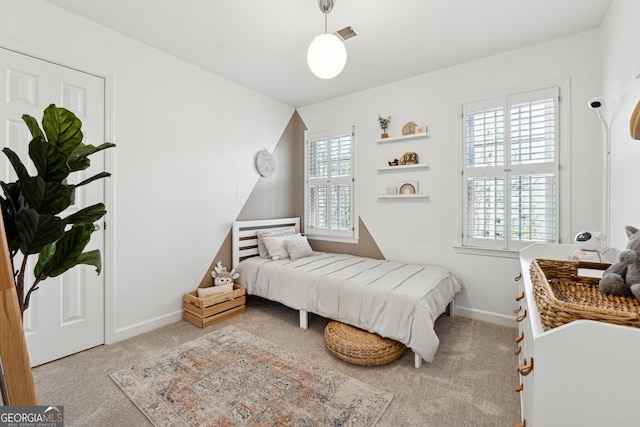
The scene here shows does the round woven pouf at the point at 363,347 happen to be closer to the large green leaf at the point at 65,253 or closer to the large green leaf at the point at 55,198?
the large green leaf at the point at 65,253

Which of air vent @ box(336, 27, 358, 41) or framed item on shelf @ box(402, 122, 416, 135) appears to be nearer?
air vent @ box(336, 27, 358, 41)

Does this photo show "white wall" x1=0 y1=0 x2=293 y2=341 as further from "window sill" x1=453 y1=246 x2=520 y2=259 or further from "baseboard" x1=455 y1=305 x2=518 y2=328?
"baseboard" x1=455 y1=305 x2=518 y2=328

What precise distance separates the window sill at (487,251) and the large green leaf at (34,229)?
3163mm

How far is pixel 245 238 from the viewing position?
355 centimetres

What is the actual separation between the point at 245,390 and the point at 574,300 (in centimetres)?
184

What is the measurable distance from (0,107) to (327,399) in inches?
116

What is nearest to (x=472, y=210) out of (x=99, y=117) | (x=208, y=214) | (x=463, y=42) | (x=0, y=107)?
(x=463, y=42)

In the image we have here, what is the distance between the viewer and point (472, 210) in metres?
2.93

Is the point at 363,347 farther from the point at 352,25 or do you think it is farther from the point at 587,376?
the point at 352,25

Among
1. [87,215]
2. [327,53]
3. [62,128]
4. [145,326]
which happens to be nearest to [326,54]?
[327,53]

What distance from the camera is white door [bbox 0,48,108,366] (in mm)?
1978

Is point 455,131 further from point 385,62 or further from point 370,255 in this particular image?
point 370,255

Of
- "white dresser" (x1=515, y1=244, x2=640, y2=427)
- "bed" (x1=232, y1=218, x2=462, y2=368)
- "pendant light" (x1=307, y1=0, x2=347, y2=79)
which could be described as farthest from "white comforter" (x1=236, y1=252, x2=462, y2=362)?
"pendant light" (x1=307, y1=0, x2=347, y2=79)

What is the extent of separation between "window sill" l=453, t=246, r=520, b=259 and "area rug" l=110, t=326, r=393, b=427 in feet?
5.88
